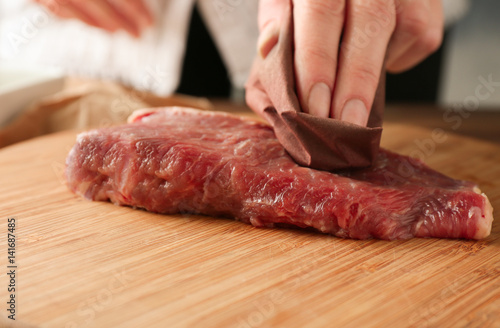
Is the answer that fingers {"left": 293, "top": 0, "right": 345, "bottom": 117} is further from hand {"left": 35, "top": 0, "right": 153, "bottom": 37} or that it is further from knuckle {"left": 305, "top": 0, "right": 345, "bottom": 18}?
hand {"left": 35, "top": 0, "right": 153, "bottom": 37}

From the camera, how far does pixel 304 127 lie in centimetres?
216

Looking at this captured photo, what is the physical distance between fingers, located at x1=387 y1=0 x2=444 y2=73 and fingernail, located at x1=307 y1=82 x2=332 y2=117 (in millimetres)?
697

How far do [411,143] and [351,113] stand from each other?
130 cm

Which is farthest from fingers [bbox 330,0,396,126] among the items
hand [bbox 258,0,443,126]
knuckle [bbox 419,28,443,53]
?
knuckle [bbox 419,28,443,53]

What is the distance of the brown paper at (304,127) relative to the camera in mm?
2150

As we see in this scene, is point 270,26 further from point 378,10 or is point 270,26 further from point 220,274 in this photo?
point 220,274

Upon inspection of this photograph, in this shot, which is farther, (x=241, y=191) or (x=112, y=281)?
(x=241, y=191)

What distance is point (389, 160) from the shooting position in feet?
7.92

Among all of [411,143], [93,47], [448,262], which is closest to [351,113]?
[448,262]

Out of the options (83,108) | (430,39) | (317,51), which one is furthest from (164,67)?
(317,51)

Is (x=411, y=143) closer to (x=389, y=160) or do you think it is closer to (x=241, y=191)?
(x=389, y=160)

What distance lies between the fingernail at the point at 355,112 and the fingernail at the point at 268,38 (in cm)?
55

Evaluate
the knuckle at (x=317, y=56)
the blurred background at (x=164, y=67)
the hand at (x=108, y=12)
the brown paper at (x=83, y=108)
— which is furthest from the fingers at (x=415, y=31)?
the hand at (x=108, y=12)

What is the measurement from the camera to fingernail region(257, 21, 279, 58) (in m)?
2.57
